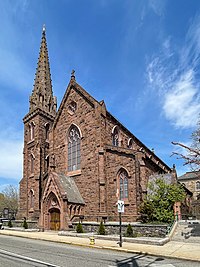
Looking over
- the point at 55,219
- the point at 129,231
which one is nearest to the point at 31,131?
the point at 55,219

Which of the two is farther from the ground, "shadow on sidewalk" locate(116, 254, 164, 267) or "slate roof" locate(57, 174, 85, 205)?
"slate roof" locate(57, 174, 85, 205)

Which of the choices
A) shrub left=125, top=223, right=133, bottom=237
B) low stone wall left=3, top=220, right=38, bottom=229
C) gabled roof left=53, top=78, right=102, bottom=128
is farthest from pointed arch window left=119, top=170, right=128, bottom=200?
low stone wall left=3, top=220, right=38, bottom=229

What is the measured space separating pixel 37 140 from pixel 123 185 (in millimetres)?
16336

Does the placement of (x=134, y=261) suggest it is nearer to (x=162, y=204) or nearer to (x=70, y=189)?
(x=162, y=204)

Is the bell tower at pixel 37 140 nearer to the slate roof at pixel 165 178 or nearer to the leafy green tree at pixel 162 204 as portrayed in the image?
the slate roof at pixel 165 178

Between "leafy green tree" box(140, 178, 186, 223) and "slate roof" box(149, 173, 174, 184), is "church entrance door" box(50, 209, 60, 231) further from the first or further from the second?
"slate roof" box(149, 173, 174, 184)

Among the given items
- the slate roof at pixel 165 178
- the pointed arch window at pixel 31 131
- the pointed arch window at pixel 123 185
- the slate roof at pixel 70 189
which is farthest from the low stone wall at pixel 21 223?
the slate roof at pixel 165 178

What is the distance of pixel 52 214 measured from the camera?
2839cm

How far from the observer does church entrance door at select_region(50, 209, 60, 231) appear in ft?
90.1

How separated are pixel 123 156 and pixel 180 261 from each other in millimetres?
17953

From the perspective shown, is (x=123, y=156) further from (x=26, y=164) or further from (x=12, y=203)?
(x=12, y=203)

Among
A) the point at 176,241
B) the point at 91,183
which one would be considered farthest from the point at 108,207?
the point at 176,241

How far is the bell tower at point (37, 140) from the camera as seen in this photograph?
37578 millimetres

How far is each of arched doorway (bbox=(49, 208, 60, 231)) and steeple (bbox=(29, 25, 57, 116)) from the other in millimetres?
17716
